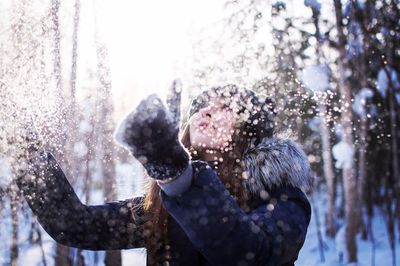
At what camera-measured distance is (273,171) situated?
1.60 meters

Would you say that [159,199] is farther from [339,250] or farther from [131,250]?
[339,250]

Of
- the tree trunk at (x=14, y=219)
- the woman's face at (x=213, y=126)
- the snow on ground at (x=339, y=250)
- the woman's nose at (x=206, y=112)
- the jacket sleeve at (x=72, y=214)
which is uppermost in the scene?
the woman's nose at (x=206, y=112)

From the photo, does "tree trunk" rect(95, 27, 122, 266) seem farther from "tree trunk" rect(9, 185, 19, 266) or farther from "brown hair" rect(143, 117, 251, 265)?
"brown hair" rect(143, 117, 251, 265)

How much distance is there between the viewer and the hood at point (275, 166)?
1595 millimetres

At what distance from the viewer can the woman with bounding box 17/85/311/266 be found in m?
1.10

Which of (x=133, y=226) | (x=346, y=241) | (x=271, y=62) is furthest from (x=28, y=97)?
(x=346, y=241)

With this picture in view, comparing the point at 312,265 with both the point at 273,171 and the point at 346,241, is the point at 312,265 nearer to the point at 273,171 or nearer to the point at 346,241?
the point at 346,241

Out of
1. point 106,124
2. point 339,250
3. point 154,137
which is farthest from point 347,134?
point 154,137

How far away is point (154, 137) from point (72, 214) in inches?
29.2

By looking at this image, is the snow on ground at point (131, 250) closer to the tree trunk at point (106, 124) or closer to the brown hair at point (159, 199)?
the tree trunk at point (106, 124)

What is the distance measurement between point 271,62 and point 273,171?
6.04m

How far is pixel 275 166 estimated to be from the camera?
1614 millimetres

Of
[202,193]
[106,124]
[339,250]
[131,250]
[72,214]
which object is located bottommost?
[339,250]

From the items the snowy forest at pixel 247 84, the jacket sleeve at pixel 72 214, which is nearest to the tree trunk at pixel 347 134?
the snowy forest at pixel 247 84
